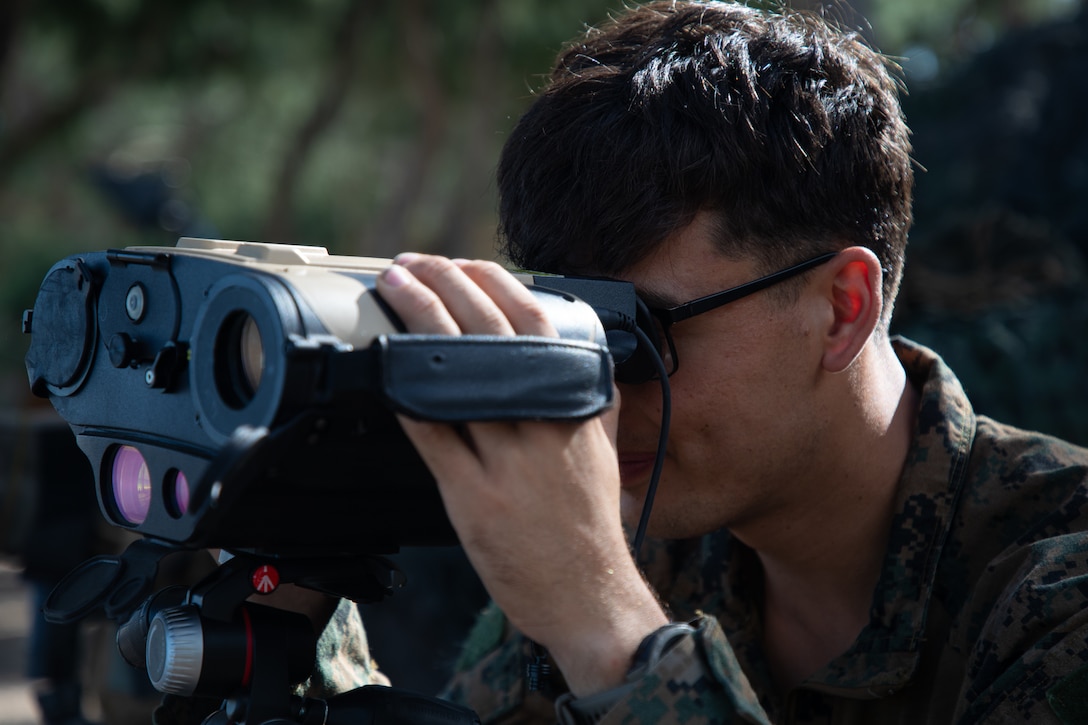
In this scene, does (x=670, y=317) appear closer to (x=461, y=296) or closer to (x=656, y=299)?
(x=656, y=299)

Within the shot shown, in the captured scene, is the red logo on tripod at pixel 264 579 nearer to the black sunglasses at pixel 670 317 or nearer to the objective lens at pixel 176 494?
the objective lens at pixel 176 494

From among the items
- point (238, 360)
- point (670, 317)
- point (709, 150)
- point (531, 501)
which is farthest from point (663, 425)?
point (238, 360)

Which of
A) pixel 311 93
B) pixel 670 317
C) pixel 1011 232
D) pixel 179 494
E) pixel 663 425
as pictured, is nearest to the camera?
pixel 179 494

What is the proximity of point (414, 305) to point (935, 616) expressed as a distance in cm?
98

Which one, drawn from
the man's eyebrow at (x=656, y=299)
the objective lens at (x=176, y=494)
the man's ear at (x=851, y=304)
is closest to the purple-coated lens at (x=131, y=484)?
the objective lens at (x=176, y=494)

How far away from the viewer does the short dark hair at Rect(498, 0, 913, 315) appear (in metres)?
1.50

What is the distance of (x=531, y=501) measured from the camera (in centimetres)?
105

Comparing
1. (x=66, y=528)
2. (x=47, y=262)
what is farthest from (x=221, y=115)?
(x=66, y=528)

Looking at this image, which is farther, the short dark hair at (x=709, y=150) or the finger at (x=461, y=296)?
the short dark hair at (x=709, y=150)

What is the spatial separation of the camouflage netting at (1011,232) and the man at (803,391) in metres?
1.67

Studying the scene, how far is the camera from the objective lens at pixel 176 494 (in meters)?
1.10

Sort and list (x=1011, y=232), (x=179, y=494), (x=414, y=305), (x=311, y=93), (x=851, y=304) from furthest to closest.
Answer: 1. (x=311, y=93)
2. (x=1011, y=232)
3. (x=851, y=304)
4. (x=179, y=494)
5. (x=414, y=305)

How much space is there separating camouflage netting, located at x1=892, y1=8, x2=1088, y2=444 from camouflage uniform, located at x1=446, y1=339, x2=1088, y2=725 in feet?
5.35

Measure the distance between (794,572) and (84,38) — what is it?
6684mm
